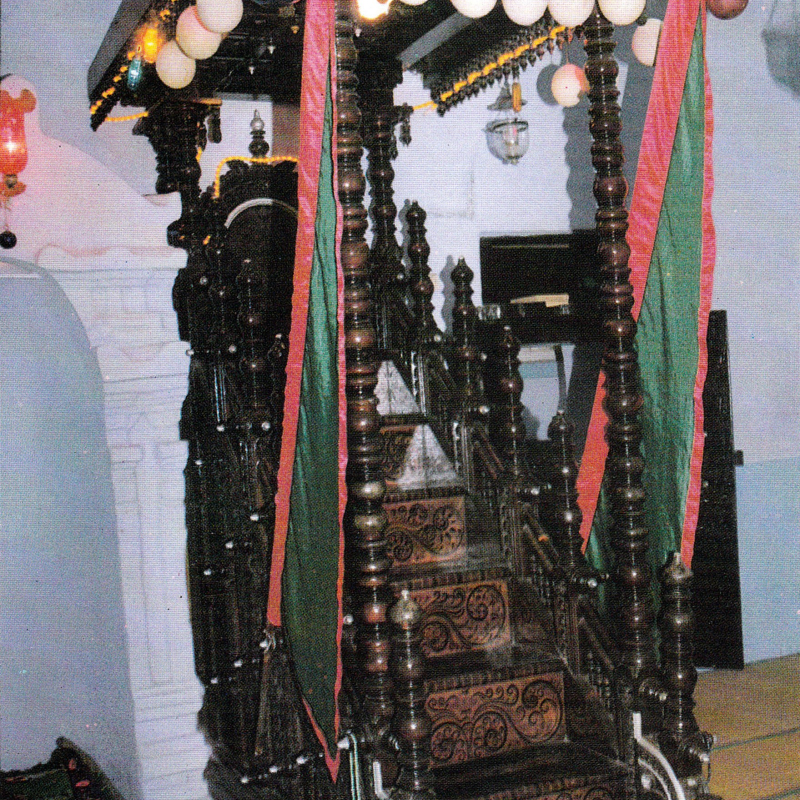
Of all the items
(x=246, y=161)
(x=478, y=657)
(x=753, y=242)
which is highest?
(x=246, y=161)

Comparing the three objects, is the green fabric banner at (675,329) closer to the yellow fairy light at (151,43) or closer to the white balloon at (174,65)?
the white balloon at (174,65)

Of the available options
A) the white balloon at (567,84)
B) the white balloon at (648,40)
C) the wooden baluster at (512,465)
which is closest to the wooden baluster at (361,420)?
the wooden baluster at (512,465)

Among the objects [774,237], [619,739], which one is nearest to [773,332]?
[774,237]

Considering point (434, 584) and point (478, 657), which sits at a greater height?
point (434, 584)

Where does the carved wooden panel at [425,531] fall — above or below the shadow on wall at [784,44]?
below

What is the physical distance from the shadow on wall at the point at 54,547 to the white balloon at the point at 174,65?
5.40ft

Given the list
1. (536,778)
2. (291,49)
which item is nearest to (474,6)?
(291,49)

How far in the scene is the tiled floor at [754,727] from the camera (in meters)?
4.56

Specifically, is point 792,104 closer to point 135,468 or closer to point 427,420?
point 427,420

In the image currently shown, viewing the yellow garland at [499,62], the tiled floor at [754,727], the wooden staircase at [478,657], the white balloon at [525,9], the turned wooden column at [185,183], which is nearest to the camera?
the wooden staircase at [478,657]

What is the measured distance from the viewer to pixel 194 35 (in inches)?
139

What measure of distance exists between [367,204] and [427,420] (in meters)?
1.61

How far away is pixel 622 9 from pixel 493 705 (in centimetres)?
257

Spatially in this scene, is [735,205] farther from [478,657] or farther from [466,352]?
[478,657]
